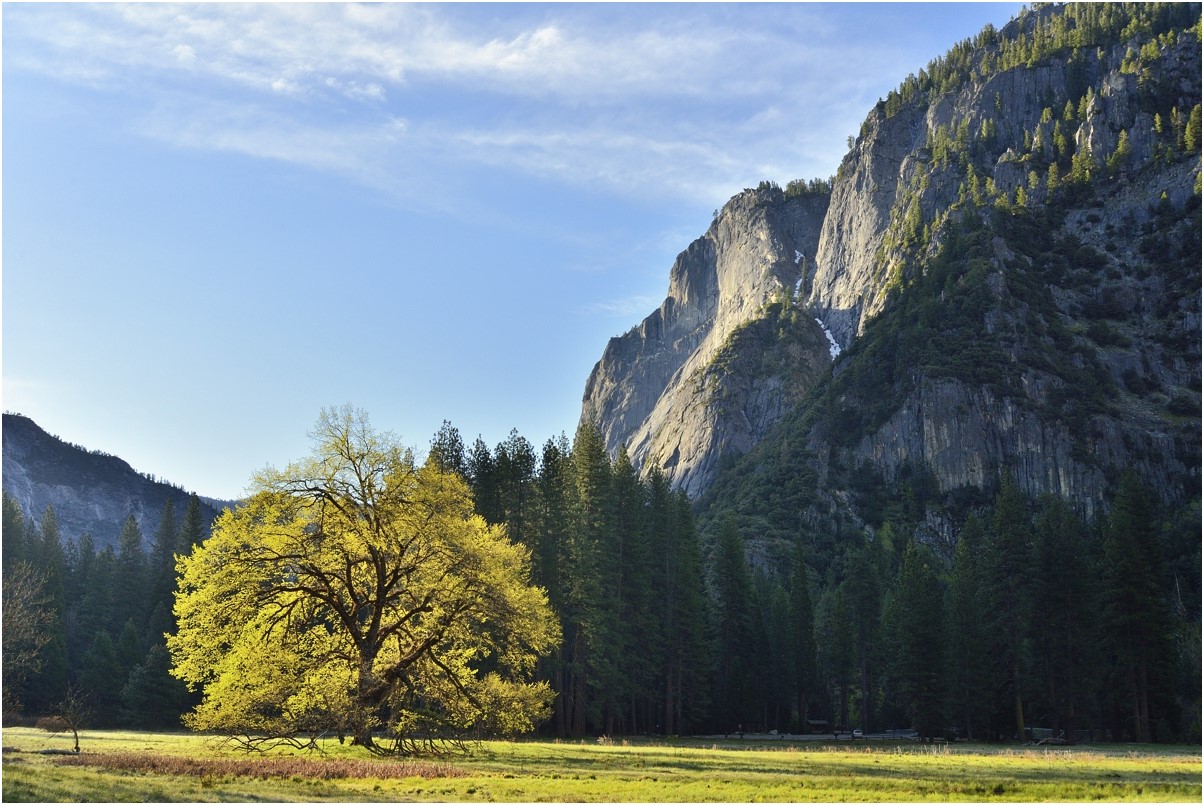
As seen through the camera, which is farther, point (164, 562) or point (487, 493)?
point (164, 562)

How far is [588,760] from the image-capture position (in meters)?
32.3

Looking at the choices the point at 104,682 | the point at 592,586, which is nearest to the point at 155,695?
the point at 104,682

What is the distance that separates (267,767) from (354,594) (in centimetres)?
698

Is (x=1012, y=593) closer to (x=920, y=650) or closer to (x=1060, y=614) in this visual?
(x=1060, y=614)

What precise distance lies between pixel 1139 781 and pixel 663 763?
13.8 m

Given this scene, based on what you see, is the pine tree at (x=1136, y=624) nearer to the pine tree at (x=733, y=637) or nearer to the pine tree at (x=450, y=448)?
the pine tree at (x=733, y=637)

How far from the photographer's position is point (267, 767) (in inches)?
1027

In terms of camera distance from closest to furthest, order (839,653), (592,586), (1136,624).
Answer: (592,586)
(1136,624)
(839,653)

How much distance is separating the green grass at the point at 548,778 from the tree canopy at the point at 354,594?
1.94 metres

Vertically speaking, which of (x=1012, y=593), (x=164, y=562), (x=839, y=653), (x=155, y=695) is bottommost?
(x=155, y=695)

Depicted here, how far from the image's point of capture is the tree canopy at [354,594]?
102ft

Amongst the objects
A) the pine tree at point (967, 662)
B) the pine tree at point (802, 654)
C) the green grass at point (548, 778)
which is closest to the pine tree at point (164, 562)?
→ the pine tree at point (802, 654)

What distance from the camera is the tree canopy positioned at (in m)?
31.1

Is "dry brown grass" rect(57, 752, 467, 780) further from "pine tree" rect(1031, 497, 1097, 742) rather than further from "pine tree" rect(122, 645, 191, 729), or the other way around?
"pine tree" rect(1031, 497, 1097, 742)
